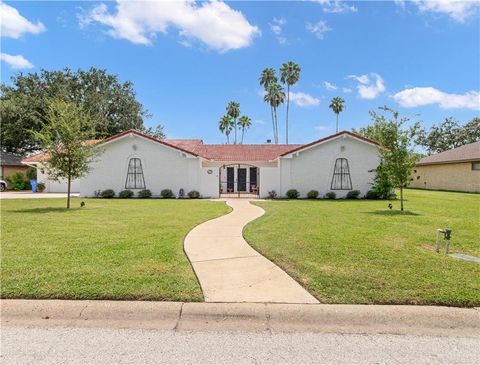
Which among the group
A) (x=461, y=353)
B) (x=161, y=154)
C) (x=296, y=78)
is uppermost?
(x=296, y=78)

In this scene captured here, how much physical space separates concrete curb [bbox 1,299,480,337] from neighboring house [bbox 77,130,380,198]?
18881mm

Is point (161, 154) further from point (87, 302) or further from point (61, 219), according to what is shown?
point (87, 302)

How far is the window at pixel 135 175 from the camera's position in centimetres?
2339

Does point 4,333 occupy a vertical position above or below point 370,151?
below

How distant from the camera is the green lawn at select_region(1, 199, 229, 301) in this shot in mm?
4273

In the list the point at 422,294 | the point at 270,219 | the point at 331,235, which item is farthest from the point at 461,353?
the point at 270,219

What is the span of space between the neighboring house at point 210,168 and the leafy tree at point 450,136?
3688 cm

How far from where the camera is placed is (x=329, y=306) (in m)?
3.96

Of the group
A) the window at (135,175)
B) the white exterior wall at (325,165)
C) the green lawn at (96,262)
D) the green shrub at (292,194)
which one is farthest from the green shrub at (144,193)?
the green lawn at (96,262)

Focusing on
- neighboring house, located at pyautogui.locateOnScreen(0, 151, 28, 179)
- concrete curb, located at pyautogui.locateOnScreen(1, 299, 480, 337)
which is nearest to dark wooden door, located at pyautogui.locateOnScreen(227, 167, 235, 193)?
neighboring house, located at pyautogui.locateOnScreen(0, 151, 28, 179)

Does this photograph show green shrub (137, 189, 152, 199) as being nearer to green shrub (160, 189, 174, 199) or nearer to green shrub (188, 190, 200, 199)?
green shrub (160, 189, 174, 199)

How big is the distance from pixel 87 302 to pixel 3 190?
3177cm

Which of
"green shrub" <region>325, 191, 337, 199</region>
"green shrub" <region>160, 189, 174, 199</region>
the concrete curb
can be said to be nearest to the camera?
the concrete curb

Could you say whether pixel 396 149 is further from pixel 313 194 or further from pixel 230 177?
pixel 230 177
